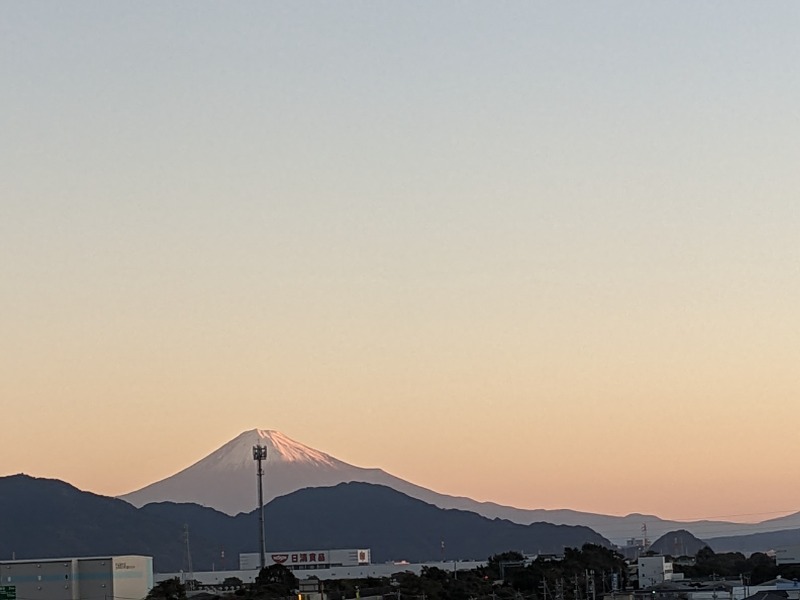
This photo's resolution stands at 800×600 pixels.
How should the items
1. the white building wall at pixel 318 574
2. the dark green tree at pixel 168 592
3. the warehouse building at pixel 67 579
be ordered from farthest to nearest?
the white building wall at pixel 318 574, the dark green tree at pixel 168 592, the warehouse building at pixel 67 579

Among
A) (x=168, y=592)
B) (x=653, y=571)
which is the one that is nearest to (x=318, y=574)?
(x=653, y=571)

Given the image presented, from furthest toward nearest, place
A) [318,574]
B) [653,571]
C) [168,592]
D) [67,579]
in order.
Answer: [318,574]
[653,571]
[168,592]
[67,579]

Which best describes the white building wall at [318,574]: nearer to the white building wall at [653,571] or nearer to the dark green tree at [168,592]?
the white building wall at [653,571]

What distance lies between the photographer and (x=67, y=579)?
333ft

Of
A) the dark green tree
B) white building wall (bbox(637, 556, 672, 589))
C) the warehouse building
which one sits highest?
the warehouse building

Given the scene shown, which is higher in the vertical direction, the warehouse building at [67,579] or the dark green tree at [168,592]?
the warehouse building at [67,579]

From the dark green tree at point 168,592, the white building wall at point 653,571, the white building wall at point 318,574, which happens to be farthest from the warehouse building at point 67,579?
the white building wall at point 318,574

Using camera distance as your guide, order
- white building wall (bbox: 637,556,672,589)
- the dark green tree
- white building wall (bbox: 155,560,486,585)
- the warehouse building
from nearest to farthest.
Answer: the warehouse building < the dark green tree < white building wall (bbox: 637,556,672,589) < white building wall (bbox: 155,560,486,585)

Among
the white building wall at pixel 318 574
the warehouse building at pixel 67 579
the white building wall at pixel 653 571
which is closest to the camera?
the warehouse building at pixel 67 579

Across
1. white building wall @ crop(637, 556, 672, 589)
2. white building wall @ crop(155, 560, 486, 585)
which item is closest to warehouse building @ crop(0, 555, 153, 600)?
white building wall @ crop(637, 556, 672, 589)

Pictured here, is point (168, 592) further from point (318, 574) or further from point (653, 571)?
point (318, 574)

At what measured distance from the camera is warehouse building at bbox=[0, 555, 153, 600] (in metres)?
101

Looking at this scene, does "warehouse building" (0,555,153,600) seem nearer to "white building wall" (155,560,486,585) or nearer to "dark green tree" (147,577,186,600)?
"dark green tree" (147,577,186,600)

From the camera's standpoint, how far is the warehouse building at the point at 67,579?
101062 millimetres
